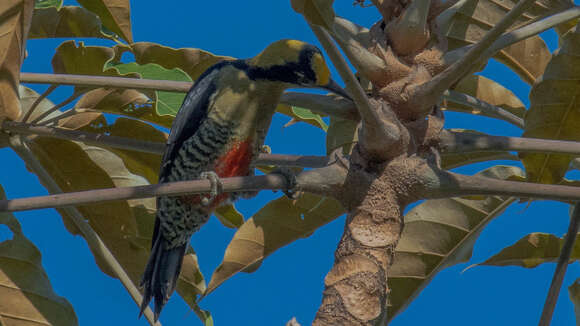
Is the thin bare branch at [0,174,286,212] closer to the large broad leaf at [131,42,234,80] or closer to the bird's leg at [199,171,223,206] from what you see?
the bird's leg at [199,171,223,206]

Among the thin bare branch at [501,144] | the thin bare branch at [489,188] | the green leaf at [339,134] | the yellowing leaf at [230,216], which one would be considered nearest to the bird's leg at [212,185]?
the yellowing leaf at [230,216]

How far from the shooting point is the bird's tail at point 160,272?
2781mm

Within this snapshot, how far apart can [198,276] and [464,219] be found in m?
1.11

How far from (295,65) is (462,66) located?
36.1 inches

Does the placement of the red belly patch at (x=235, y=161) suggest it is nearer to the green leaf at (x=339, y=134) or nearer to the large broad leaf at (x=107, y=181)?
the large broad leaf at (x=107, y=181)

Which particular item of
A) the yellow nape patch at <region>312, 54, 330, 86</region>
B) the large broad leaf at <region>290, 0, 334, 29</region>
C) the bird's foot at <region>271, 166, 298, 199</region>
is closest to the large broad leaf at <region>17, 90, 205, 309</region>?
the bird's foot at <region>271, 166, 298, 199</region>

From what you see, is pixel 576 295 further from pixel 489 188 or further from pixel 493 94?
pixel 489 188

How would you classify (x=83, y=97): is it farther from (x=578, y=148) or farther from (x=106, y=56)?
(x=578, y=148)

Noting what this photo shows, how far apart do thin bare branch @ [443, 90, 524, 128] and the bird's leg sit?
2.62 feet

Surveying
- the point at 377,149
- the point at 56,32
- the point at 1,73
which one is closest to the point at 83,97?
the point at 56,32

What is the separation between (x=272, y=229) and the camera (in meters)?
2.55

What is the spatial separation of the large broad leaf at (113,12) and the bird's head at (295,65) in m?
0.55

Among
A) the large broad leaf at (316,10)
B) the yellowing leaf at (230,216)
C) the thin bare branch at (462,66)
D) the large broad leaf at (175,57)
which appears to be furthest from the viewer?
the yellowing leaf at (230,216)

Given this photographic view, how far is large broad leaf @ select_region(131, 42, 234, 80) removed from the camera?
2588 millimetres
